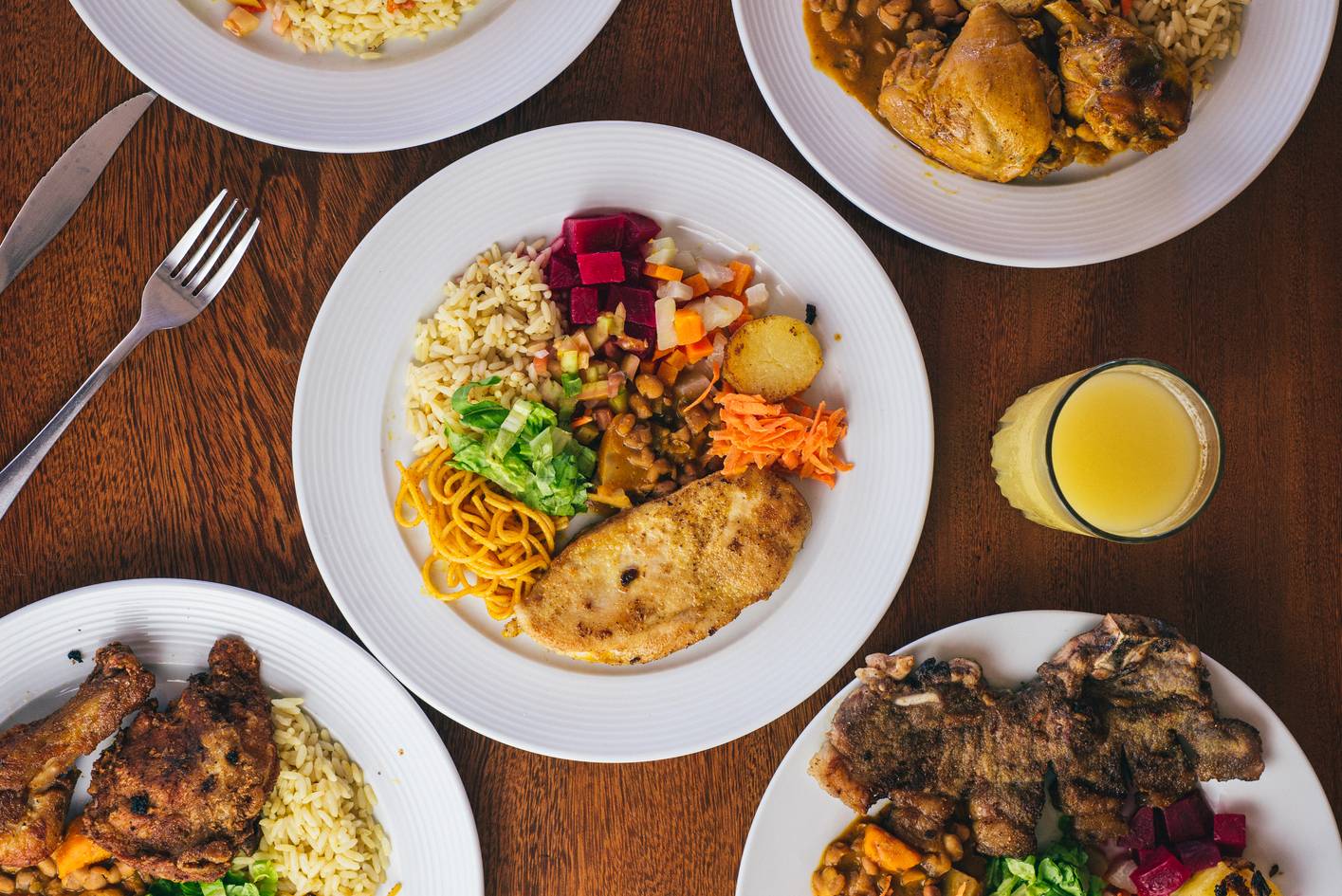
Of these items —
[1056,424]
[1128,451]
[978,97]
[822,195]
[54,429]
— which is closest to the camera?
[978,97]

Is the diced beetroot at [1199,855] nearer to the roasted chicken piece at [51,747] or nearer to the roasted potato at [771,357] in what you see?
the roasted potato at [771,357]

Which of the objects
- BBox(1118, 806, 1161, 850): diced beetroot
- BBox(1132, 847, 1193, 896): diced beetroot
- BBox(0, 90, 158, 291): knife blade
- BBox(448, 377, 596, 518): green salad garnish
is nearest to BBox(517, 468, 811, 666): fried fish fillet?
BBox(448, 377, 596, 518): green salad garnish

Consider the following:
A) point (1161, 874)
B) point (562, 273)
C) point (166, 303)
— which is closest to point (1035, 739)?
point (1161, 874)

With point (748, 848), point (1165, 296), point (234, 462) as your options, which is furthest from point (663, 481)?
point (1165, 296)

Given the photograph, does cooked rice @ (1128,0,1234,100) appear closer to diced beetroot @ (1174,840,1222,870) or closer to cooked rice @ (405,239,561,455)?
cooked rice @ (405,239,561,455)

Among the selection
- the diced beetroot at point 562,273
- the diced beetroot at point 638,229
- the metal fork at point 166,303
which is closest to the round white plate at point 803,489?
the diced beetroot at point 638,229

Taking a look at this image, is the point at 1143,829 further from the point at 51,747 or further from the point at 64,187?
the point at 64,187

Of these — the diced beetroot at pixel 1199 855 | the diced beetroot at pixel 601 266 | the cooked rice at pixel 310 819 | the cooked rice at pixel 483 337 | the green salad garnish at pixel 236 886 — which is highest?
the diced beetroot at pixel 601 266
